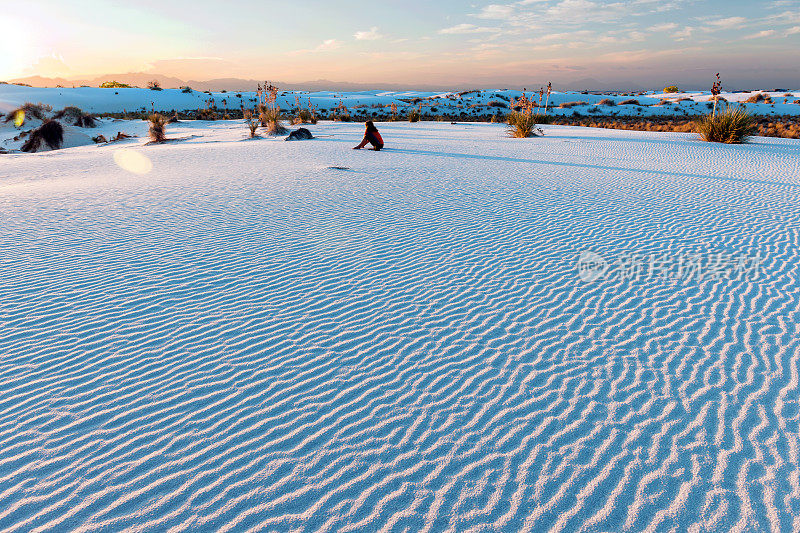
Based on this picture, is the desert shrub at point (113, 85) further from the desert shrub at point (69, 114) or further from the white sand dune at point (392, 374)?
the white sand dune at point (392, 374)

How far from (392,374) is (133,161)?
539 inches

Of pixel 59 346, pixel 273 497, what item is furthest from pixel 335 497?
pixel 59 346

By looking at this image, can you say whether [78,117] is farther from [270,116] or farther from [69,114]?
[270,116]

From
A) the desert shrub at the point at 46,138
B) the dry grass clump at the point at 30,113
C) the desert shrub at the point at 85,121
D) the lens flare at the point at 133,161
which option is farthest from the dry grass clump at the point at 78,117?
the lens flare at the point at 133,161

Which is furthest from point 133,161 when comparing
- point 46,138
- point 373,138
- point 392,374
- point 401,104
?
point 401,104

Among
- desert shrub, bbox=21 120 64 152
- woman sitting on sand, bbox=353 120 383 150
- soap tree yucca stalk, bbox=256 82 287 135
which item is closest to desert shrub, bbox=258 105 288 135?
soap tree yucca stalk, bbox=256 82 287 135

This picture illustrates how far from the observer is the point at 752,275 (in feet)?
15.9

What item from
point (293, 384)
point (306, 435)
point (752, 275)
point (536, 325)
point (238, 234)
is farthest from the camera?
point (238, 234)

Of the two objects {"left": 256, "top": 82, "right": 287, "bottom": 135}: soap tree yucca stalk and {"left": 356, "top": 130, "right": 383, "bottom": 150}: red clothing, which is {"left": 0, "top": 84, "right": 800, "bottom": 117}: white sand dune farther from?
{"left": 356, "top": 130, "right": 383, "bottom": 150}: red clothing

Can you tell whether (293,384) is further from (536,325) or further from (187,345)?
(536,325)

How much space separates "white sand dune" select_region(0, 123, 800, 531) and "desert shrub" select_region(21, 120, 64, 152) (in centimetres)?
1644

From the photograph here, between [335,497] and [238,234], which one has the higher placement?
[238,234]

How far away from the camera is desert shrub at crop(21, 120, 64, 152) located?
19562mm

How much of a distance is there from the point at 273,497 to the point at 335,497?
0.30 metres
